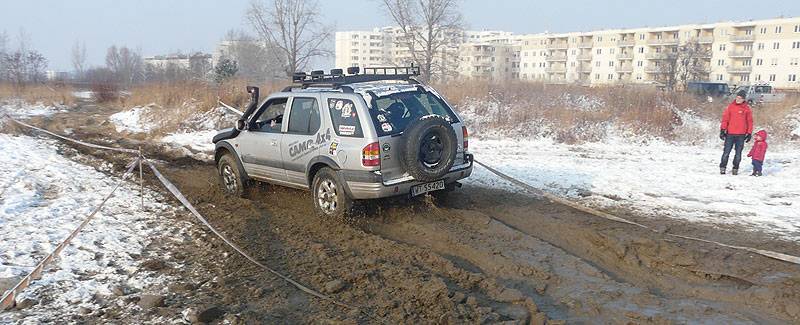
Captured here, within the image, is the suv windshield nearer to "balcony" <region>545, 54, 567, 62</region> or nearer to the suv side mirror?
the suv side mirror

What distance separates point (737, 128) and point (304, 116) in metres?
8.55

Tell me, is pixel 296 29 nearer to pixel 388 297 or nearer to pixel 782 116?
pixel 782 116

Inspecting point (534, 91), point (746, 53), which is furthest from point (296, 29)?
point (746, 53)

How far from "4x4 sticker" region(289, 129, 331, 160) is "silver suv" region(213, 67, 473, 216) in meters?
0.01

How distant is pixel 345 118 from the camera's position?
22.3ft

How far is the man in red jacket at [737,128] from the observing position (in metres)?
10.4

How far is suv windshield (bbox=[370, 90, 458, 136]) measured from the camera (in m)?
6.68

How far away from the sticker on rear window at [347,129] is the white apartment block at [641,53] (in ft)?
155

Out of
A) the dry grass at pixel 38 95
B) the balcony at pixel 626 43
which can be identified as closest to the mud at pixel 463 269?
the dry grass at pixel 38 95

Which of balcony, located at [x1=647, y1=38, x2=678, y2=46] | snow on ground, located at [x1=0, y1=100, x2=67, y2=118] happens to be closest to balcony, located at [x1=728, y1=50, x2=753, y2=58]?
balcony, located at [x1=647, y1=38, x2=678, y2=46]

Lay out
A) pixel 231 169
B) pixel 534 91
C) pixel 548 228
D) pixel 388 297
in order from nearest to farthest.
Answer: pixel 388 297, pixel 548 228, pixel 231 169, pixel 534 91

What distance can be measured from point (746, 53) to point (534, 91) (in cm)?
6385

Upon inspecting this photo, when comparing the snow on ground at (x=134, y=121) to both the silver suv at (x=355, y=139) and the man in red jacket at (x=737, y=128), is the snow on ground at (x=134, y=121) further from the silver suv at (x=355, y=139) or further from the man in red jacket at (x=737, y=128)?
the man in red jacket at (x=737, y=128)

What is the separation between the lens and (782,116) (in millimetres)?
20031
